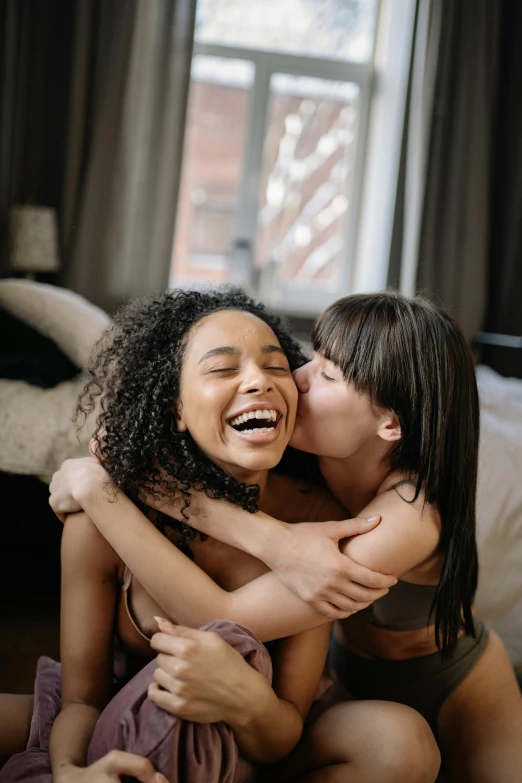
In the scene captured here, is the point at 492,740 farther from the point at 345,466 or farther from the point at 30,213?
the point at 30,213

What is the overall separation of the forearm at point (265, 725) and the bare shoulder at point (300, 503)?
0.33m

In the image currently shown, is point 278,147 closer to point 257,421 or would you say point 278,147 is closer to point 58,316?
point 58,316

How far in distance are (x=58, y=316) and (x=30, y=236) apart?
4.89 feet

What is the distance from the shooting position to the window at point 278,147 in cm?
434

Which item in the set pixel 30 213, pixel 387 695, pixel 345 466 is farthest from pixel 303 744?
pixel 30 213

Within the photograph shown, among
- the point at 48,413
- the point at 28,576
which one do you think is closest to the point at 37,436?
the point at 48,413

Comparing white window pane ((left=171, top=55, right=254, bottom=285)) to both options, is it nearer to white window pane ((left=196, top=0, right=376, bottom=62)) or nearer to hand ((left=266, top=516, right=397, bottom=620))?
white window pane ((left=196, top=0, right=376, bottom=62))

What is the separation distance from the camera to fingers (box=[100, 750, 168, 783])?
0.90m

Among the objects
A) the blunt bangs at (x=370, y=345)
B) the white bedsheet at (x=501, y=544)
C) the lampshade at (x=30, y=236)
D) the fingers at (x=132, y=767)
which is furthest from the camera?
the lampshade at (x=30, y=236)

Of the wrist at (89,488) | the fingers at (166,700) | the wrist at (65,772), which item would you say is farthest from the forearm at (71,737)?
the wrist at (89,488)

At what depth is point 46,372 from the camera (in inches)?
88.1

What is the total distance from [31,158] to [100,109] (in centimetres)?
45

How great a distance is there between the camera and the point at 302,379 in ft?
4.19

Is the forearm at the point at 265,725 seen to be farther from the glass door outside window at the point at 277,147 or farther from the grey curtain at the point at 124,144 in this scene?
the glass door outside window at the point at 277,147
